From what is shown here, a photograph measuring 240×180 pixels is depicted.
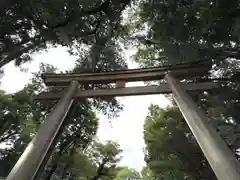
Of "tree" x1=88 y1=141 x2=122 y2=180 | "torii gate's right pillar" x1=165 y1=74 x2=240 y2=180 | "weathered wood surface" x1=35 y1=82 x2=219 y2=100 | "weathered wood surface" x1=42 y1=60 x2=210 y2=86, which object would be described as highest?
"tree" x1=88 y1=141 x2=122 y2=180

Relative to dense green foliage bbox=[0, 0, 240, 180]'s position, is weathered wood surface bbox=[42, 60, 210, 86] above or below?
below

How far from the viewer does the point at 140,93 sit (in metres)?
4.52

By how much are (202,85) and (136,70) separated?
127 centimetres

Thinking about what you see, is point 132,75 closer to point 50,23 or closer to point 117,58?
point 50,23

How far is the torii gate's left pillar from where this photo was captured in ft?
8.30

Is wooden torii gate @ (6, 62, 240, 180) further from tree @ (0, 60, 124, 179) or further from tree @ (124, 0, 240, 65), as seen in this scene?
tree @ (0, 60, 124, 179)

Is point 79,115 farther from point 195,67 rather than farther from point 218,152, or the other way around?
point 218,152

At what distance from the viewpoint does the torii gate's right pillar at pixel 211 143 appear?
2.21 meters

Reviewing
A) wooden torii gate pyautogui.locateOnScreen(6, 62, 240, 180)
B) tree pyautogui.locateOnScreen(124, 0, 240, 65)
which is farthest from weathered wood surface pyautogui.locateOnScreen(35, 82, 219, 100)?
tree pyautogui.locateOnScreen(124, 0, 240, 65)

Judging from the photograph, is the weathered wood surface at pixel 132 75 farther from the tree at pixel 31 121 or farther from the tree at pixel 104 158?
the tree at pixel 104 158

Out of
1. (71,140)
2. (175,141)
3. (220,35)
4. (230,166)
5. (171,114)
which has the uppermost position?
(171,114)

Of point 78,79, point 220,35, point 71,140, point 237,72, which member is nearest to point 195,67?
point 237,72

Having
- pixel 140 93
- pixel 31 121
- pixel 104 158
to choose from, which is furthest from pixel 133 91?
pixel 104 158

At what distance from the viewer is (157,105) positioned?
36.9 ft
